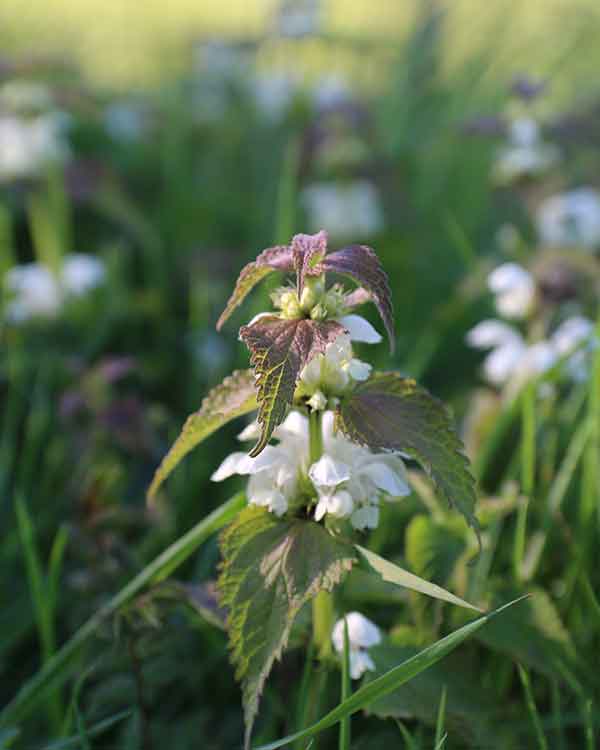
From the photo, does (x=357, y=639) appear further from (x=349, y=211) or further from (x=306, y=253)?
(x=349, y=211)

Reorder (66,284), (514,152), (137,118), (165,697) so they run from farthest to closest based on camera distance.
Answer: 1. (137,118)
2. (514,152)
3. (66,284)
4. (165,697)

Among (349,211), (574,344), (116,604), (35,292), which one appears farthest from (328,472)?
(349,211)

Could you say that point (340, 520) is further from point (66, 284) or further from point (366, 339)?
point (66, 284)

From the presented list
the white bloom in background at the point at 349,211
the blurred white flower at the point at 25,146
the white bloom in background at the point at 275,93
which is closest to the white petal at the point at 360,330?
A: the white bloom in background at the point at 349,211

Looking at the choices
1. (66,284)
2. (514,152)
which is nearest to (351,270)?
(66,284)

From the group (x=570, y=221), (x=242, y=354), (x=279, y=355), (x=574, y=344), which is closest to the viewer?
(x=279, y=355)

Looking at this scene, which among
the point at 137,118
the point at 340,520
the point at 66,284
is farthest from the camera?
the point at 137,118
